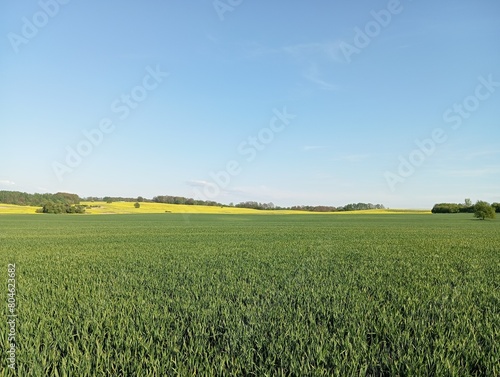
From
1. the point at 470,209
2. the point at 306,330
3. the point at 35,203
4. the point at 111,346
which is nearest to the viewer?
the point at 111,346

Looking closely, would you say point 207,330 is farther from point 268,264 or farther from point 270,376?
point 268,264

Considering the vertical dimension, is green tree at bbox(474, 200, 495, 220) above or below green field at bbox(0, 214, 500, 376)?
above

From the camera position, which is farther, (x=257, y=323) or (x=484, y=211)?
(x=484, y=211)

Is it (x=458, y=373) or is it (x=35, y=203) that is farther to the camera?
(x=35, y=203)

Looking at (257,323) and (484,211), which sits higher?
(484,211)

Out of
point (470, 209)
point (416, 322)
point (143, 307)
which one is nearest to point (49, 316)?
point (143, 307)

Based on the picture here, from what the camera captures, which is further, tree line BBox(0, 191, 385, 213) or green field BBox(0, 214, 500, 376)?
tree line BBox(0, 191, 385, 213)

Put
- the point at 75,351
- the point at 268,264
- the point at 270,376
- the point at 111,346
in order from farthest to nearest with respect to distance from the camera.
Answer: the point at 268,264
the point at 111,346
the point at 75,351
the point at 270,376

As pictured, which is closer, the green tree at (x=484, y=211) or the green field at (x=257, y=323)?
the green field at (x=257, y=323)

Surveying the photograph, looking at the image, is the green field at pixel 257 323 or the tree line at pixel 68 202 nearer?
the green field at pixel 257 323

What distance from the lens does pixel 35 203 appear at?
329ft

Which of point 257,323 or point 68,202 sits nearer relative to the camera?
point 257,323

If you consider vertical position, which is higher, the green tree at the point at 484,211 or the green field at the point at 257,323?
the green tree at the point at 484,211

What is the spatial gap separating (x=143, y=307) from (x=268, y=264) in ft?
22.0
